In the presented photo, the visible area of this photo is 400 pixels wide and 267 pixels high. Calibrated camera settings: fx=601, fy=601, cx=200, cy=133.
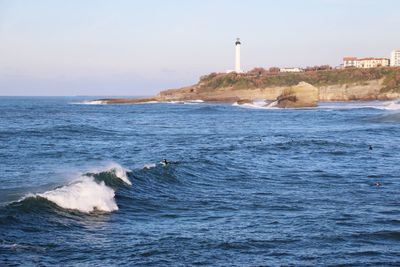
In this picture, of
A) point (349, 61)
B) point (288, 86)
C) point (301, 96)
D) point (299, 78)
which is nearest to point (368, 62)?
point (349, 61)

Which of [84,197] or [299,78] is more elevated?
[299,78]

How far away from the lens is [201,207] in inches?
649

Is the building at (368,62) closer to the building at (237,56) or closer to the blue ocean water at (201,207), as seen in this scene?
the building at (237,56)

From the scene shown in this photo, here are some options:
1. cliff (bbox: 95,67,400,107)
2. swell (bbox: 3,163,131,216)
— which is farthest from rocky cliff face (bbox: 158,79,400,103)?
swell (bbox: 3,163,131,216)

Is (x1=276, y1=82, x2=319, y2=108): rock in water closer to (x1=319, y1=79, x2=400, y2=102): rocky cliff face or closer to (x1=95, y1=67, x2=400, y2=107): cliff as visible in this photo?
(x1=95, y1=67, x2=400, y2=107): cliff

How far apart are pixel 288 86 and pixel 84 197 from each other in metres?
113

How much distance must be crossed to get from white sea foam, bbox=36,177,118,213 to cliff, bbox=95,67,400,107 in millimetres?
93107

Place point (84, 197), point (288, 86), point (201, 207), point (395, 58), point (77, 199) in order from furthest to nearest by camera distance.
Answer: point (395, 58) < point (288, 86) < point (201, 207) < point (84, 197) < point (77, 199)

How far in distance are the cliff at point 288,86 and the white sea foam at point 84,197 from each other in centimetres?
9311

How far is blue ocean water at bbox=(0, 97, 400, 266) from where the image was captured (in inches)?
456

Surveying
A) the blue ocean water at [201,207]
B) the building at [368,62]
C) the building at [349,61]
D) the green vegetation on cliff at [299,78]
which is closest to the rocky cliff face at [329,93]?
the green vegetation on cliff at [299,78]

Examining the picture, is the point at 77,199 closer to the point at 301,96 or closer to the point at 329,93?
the point at 301,96

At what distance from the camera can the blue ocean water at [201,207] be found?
1158 centimetres

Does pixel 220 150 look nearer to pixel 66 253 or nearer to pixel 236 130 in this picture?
pixel 236 130
